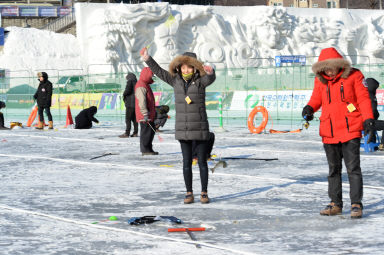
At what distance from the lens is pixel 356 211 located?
22.4ft

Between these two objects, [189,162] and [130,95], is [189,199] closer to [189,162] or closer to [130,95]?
[189,162]

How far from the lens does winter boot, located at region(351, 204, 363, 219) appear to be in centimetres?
683

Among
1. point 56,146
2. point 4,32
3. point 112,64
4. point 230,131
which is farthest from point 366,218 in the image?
point 4,32

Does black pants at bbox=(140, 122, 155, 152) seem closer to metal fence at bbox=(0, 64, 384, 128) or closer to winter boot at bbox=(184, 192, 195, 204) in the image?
winter boot at bbox=(184, 192, 195, 204)

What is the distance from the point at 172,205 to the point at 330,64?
228cm

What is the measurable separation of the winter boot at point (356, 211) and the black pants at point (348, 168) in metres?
0.04

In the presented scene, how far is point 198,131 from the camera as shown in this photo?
8.02m

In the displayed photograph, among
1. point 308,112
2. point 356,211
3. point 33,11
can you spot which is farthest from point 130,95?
point 33,11

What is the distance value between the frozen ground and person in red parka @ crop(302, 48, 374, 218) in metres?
0.28

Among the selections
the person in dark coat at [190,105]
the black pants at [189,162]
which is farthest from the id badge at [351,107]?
the black pants at [189,162]

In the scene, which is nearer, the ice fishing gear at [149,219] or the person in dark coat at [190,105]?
the ice fishing gear at [149,219]

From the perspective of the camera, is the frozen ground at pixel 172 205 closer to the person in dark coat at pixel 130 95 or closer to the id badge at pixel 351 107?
the id badge at pixel 351 107

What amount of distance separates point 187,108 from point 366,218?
2336mm

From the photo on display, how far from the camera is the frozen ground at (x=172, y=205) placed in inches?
230
